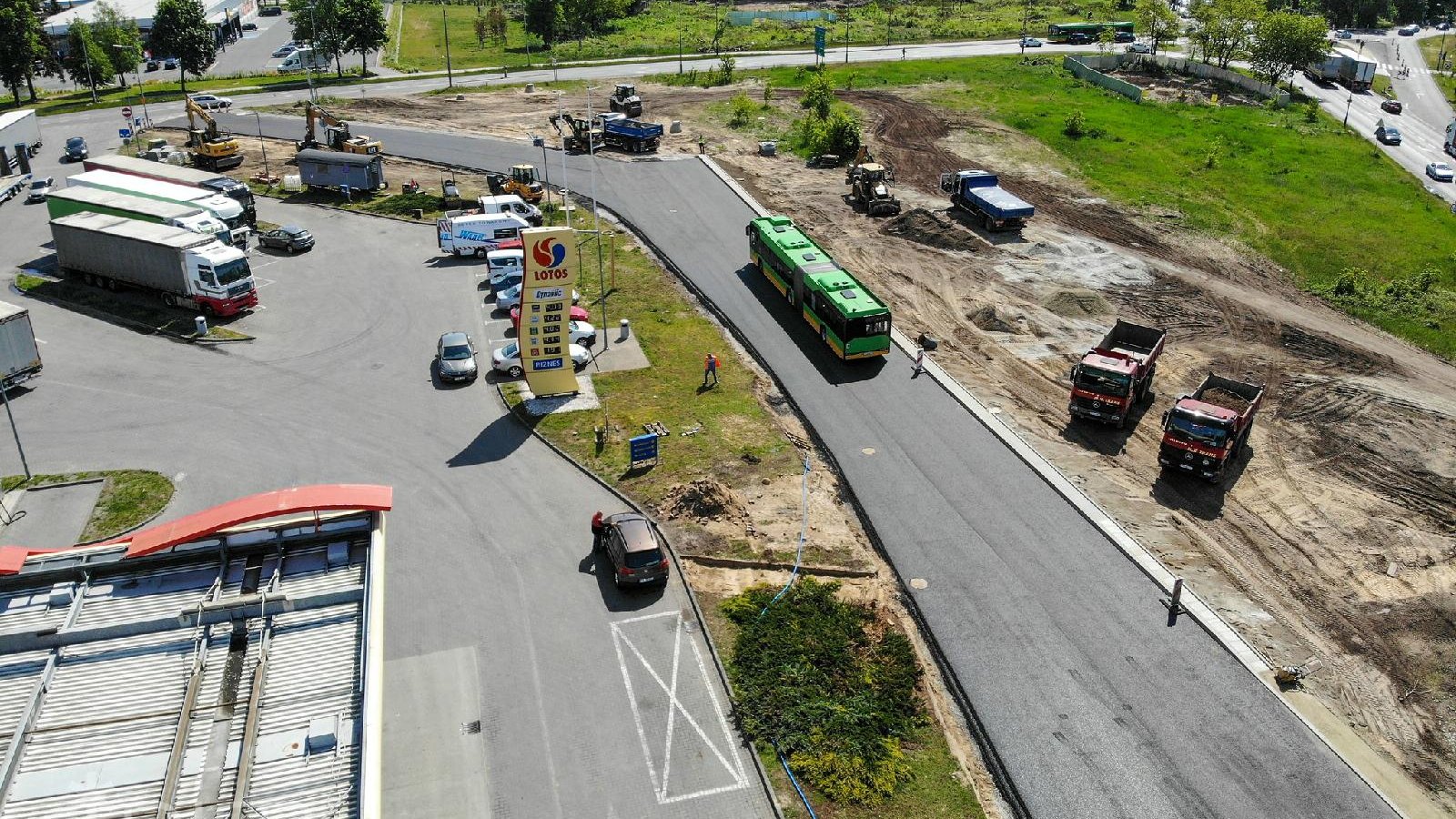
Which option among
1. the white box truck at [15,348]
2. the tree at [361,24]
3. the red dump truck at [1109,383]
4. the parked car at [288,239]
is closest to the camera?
the red dump truck at [1109,383]

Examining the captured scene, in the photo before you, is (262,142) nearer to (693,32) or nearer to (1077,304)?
(1077,304)

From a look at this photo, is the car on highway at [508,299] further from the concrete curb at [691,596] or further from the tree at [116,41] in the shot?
the tree at [116,41]

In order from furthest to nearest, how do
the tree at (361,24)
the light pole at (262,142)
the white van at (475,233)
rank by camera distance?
1. the tree at (361,24)
2. the light pole at (262,142)
3. the white van at (475,233)

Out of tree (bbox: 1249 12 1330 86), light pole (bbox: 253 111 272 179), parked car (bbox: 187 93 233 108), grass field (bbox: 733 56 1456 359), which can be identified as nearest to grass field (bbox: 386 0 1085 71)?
parked car (bbox: 187 93 233 108)

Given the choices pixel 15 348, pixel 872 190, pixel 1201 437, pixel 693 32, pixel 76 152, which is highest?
pixel 693 32

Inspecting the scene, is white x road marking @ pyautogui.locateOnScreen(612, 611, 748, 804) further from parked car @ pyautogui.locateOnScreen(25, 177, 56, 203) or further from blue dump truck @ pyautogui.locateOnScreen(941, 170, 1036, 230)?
parked car @ pyautogui.locateOnScreen(25, 177, 56, 203)

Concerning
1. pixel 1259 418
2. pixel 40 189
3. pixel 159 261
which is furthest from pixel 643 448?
pixel 40 189

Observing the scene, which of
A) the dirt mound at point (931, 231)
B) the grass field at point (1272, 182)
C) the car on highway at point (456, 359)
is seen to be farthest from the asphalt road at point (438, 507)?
the grass field at point (1272, 182)

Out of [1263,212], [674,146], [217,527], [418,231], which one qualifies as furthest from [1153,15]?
[217,527]
